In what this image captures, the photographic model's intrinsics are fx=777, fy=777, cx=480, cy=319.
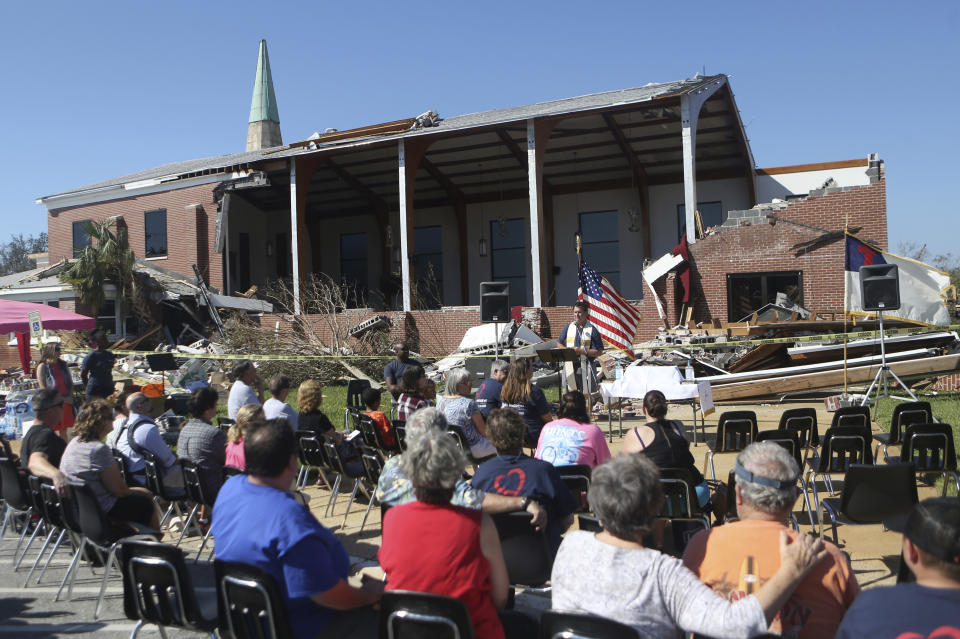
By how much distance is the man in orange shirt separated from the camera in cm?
284

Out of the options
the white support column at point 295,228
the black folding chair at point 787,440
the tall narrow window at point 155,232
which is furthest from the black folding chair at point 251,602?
the tall narrow window at point 155,232

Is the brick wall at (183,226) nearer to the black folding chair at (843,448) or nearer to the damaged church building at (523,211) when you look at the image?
the damaged church building at (523,211)

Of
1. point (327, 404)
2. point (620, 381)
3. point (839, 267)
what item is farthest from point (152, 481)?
point (839, 267)

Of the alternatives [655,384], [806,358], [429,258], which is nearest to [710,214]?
[429,258]

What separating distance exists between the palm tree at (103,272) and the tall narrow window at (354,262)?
8.52 metres

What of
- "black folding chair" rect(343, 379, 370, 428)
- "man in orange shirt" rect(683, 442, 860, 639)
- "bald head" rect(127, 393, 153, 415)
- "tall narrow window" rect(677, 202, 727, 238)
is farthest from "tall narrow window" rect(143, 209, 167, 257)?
"man in orange shirt" rect(683, 442, 860, 639)

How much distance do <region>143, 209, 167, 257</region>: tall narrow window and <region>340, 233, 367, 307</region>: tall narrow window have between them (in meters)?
6.80

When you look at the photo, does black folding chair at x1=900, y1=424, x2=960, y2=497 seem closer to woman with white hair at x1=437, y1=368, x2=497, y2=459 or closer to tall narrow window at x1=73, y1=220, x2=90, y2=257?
woman with white hair at x1=437, y1=368, x2=497, y2=459

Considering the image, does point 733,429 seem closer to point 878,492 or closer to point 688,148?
point 878,492

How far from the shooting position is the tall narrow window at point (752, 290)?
1870 cm

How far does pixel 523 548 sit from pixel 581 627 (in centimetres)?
168

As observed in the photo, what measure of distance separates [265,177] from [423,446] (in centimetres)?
2147

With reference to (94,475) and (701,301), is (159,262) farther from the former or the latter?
(94,475)

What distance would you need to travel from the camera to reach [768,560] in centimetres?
288
